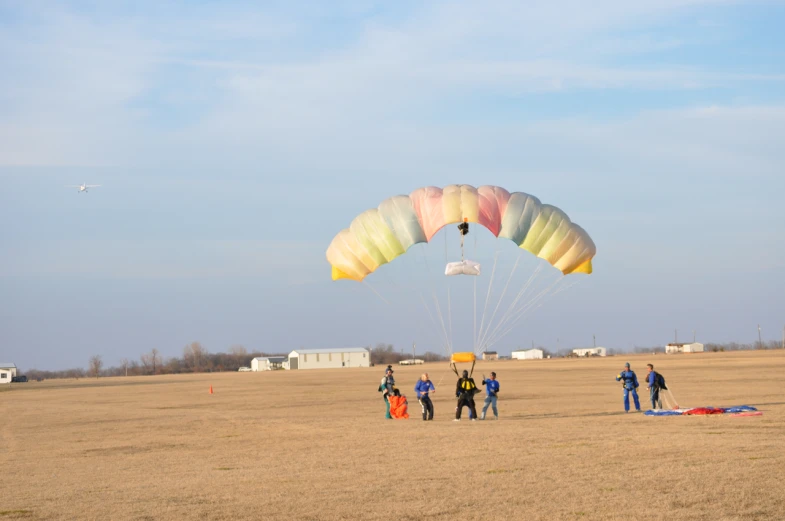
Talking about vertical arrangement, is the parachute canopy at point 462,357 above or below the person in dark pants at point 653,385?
above

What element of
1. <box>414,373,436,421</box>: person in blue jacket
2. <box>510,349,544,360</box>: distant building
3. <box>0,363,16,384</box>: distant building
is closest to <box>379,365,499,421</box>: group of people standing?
<box>414,373,436,421</box>: person in blue jacket

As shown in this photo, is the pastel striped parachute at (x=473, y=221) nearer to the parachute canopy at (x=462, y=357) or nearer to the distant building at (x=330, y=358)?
the parachute canopy at (x=462, y=357)

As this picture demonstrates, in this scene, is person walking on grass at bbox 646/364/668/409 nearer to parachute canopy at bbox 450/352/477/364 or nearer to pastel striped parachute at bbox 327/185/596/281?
pastel striped parachute at bbox 327/185/596/281

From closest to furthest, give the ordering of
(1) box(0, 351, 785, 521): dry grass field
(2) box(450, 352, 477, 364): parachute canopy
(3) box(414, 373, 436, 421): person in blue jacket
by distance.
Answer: (1) box(0, 351, 785, 521): dry grass field → (2) box(450, 352, 477, 364): parachute canopy → (3) box(414, 373, 436, 421): person in blue jacket

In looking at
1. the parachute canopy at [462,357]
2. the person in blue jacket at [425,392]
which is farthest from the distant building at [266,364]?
the parachute canopy at [462,357]

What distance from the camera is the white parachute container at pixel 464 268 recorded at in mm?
21062

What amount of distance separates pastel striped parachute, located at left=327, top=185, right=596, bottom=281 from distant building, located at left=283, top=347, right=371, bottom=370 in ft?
331

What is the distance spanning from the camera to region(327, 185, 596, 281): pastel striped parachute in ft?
67.9

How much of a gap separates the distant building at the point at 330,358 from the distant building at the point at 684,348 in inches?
2032

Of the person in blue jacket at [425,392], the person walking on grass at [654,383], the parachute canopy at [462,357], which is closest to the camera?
the parachute canopy at [462,357]

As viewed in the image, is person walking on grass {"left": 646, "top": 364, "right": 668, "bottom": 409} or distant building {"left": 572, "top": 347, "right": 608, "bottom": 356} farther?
distant building {"left": 572, "top": 347, "right": 608, "bottom": 356}

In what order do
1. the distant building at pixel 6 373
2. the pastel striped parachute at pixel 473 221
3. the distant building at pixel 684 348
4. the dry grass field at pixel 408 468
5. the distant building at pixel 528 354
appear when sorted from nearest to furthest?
the dry grass field at pixel 408 468
the pastel striped parachute at pixel 473 221
the distant building at pixel 6 373
the distant building at pixel 684 348
the distant building at pixel 528 354

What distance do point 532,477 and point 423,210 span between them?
10.5m

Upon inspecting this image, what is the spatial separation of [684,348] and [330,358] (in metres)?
57.8
